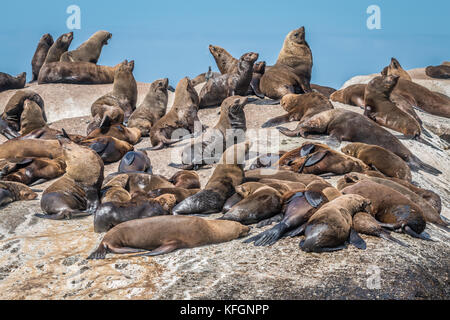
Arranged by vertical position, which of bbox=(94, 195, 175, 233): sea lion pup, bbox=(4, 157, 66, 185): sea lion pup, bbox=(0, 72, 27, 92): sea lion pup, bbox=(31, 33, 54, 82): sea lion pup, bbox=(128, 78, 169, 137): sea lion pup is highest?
bbox=(31, 33, 54, 82): sea lion pup

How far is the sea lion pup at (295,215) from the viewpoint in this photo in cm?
484

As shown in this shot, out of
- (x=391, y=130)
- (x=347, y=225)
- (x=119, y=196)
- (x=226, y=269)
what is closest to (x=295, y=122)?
(x=391, y=130)

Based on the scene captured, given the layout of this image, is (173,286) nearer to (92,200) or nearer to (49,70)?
(92,200)

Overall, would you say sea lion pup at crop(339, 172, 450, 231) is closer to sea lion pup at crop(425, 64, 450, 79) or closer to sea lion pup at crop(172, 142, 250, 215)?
sea lion pup at crop(172, 142, 250, 215)

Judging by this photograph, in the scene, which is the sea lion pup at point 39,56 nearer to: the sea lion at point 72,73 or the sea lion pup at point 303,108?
the sea lion at point 72,73

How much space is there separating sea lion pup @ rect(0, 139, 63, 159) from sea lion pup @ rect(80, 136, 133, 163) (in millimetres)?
588

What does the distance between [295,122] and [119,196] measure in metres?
5.15

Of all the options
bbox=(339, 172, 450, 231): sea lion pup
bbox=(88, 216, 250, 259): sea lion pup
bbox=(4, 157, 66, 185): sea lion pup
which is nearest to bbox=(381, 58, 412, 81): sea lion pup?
bbox=(339, 172, 450, 231): sea lion pup

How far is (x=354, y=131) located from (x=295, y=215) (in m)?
4.71

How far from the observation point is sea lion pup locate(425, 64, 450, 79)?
1800 centimetres

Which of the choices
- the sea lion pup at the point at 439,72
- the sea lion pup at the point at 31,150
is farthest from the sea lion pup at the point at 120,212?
the sea lion pup at the point at 439,72

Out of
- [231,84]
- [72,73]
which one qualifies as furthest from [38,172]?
[72,73]

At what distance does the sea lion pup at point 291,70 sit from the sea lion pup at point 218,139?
261cm

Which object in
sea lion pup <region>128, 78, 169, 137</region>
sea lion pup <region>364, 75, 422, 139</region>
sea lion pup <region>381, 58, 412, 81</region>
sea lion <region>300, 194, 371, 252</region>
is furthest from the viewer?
sea lion pup <region>381, 58, 412, 81</region>
